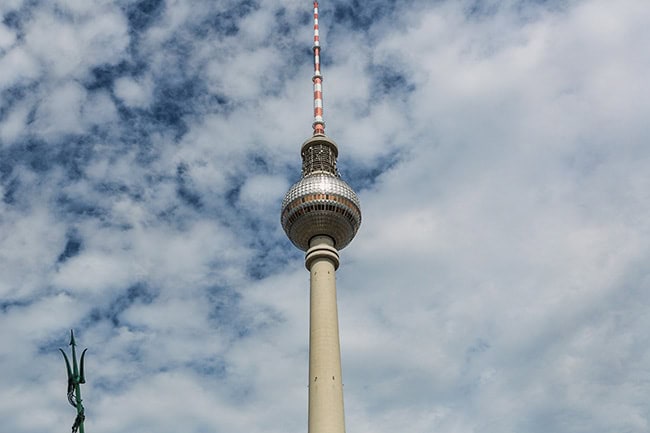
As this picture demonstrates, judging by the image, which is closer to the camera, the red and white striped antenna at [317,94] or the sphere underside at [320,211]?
the sphere underside at [320,211]

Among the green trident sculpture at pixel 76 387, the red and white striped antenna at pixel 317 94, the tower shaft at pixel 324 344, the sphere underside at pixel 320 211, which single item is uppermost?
the red and white striped antenna at pixel 317 94

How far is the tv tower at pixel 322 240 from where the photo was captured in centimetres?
9731

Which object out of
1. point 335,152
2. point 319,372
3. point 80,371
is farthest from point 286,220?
point 80,371

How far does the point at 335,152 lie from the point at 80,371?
9840 cm

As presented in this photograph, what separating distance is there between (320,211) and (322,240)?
4.79 metres

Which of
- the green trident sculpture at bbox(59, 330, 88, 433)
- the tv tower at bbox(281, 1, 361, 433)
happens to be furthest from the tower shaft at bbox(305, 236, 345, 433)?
the green trident sculpture at bbox(59, 330, 88, 433)

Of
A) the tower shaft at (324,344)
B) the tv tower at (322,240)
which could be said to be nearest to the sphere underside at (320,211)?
the tv tower at (322,240)

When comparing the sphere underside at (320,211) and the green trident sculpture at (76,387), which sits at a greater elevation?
the sphere underside at (320,211)

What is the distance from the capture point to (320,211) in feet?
377

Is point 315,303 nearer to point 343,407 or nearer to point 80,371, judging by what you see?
point 343,407

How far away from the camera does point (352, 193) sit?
119688 mm

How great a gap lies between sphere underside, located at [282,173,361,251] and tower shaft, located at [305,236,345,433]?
2162 mm

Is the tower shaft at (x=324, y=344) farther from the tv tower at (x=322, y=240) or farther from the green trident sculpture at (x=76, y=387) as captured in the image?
the green trident sculpture at (x=76, y=387)

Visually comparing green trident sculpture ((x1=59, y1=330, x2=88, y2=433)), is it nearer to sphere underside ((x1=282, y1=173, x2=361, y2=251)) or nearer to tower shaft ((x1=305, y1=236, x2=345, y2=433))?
tower shaft ((x1=305, y1=236, x2=345, y2=433))
